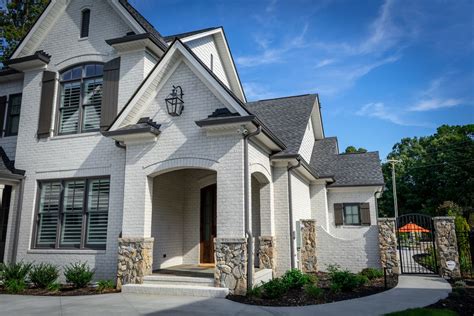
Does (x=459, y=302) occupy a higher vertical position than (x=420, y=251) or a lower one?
lower

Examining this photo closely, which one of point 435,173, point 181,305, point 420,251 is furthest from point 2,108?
point 435,173

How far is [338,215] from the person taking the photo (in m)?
15.8

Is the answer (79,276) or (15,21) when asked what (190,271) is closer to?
(79,276)

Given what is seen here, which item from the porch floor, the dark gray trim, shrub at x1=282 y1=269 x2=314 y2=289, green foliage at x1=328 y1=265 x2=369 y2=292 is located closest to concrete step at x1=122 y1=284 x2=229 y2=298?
the porch floor

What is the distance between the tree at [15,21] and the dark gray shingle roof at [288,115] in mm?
13712

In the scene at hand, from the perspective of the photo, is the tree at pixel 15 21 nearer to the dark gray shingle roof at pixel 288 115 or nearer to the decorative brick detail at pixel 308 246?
the dark gray shingle roof at pixel 288 115

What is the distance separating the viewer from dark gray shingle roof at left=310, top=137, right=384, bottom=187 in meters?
15.8

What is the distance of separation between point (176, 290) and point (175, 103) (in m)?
4.76

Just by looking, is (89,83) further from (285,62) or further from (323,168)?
(323,168)

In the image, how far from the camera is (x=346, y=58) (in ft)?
36.3

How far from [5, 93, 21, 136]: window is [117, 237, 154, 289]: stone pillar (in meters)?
7.15

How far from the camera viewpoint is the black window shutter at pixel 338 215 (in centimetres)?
1574

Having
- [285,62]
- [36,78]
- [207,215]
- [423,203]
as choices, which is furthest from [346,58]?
[423,203]

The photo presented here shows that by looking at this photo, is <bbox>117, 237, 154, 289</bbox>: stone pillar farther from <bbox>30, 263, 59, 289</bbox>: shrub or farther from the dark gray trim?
the dark gray trim
